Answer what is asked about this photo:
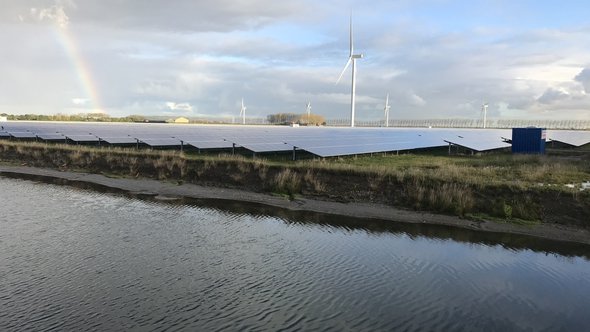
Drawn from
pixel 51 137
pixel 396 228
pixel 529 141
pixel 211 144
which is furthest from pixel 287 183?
pixel 529 141

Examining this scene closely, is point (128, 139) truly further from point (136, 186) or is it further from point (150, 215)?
point (150, 215)

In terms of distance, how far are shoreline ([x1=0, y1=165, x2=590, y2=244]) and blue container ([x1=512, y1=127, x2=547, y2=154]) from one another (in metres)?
34.4

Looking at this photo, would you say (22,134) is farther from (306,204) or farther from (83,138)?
(306,204)

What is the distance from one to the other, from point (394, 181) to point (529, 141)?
32.6 meters

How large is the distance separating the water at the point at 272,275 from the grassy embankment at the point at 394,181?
122 inches

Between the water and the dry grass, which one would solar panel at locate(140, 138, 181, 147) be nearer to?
the dry grass

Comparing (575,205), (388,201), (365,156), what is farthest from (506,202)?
(365,156)

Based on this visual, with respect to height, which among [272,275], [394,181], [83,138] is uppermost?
[83,138]

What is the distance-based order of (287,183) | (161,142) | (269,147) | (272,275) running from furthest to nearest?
(161,142), (269,147), (287,183), (272,275)

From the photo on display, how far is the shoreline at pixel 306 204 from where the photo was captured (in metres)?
16.6

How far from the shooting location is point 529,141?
158 feet

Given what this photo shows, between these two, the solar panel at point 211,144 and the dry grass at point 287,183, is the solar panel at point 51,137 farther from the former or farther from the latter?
the dry grass at point 287,183

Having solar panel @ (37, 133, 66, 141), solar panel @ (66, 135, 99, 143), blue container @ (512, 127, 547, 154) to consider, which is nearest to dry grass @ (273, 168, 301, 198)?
solar panel @ (66, 135, 99, 143)

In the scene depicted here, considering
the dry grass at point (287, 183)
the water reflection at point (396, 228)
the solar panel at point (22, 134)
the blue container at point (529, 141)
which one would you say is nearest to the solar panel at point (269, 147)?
the dry grass at point (287, 183)
